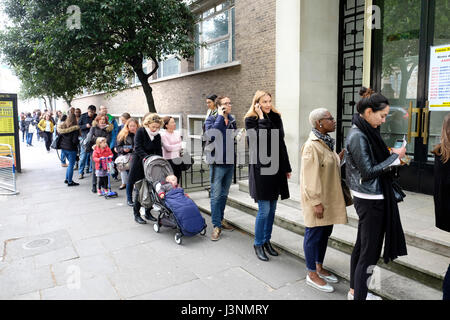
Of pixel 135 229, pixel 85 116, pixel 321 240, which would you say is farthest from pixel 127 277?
pixel 85 116

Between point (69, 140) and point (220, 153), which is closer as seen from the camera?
point (220, 153)

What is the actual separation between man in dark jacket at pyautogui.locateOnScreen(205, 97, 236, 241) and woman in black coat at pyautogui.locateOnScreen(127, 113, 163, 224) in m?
1.11

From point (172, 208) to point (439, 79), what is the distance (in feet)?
15.4

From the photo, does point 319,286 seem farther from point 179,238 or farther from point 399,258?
point 179,238

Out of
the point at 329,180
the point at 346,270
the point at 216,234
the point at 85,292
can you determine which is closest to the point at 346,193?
the point at 329,180

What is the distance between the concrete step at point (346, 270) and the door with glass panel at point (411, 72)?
266 cm

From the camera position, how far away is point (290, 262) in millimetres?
4488

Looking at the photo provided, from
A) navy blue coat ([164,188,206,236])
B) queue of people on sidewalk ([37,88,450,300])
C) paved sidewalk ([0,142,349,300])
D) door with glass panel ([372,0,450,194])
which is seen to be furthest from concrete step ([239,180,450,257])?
navy blue coat ([164,188,206,236])

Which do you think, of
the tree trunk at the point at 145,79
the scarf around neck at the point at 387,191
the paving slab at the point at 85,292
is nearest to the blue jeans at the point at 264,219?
the scarf around neck at the point at 387,191

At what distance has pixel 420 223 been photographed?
15.3 ft

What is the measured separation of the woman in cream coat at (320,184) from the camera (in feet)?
11.6

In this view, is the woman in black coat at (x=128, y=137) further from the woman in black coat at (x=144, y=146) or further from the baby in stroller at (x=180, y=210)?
the baby in stroller at (x=180, y=210)

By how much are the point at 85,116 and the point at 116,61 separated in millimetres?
1890

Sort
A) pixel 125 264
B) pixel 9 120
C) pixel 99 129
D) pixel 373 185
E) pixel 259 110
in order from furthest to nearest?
pixel 9 120
pixel 99 129
pixel 125 264
pixel 259 110
pixel 373 185
